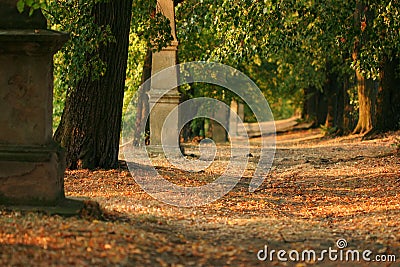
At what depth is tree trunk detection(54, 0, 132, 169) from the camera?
40.3ft

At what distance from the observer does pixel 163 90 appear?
712 inches

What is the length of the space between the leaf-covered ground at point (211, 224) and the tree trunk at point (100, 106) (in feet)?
1.39

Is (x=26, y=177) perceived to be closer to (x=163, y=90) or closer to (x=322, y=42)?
(x=163, y=90)

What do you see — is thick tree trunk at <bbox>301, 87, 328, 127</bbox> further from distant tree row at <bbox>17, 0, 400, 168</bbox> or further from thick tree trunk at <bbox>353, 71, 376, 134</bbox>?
thick tree trunk at <bbox>353, 71, 376, 134</bbox>

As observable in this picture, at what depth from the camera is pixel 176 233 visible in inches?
294

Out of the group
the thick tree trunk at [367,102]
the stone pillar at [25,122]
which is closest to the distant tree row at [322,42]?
the thick tree trunk at [367,102]

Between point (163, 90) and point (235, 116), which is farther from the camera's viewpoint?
point (235, 116)

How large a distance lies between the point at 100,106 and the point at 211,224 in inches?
181

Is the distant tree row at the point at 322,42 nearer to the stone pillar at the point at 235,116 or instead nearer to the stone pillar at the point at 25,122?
the stone pillar at the point at 25,122

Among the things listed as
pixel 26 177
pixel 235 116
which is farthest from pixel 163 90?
pixel 235 116

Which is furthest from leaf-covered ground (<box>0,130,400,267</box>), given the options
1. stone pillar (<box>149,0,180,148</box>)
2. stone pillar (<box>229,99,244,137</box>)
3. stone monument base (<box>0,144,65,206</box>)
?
stone pillar (<box>229,99,244,137</box>)

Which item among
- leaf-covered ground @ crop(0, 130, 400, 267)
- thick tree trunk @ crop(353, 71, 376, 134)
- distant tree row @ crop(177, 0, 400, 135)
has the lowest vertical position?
leaf-covered ground @ crop(0, 130, 400, 267)

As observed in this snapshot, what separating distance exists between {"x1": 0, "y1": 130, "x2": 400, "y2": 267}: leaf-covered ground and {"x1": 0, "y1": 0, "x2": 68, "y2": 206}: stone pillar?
33cm

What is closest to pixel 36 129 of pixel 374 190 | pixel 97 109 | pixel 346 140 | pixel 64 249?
pixel 64 249
